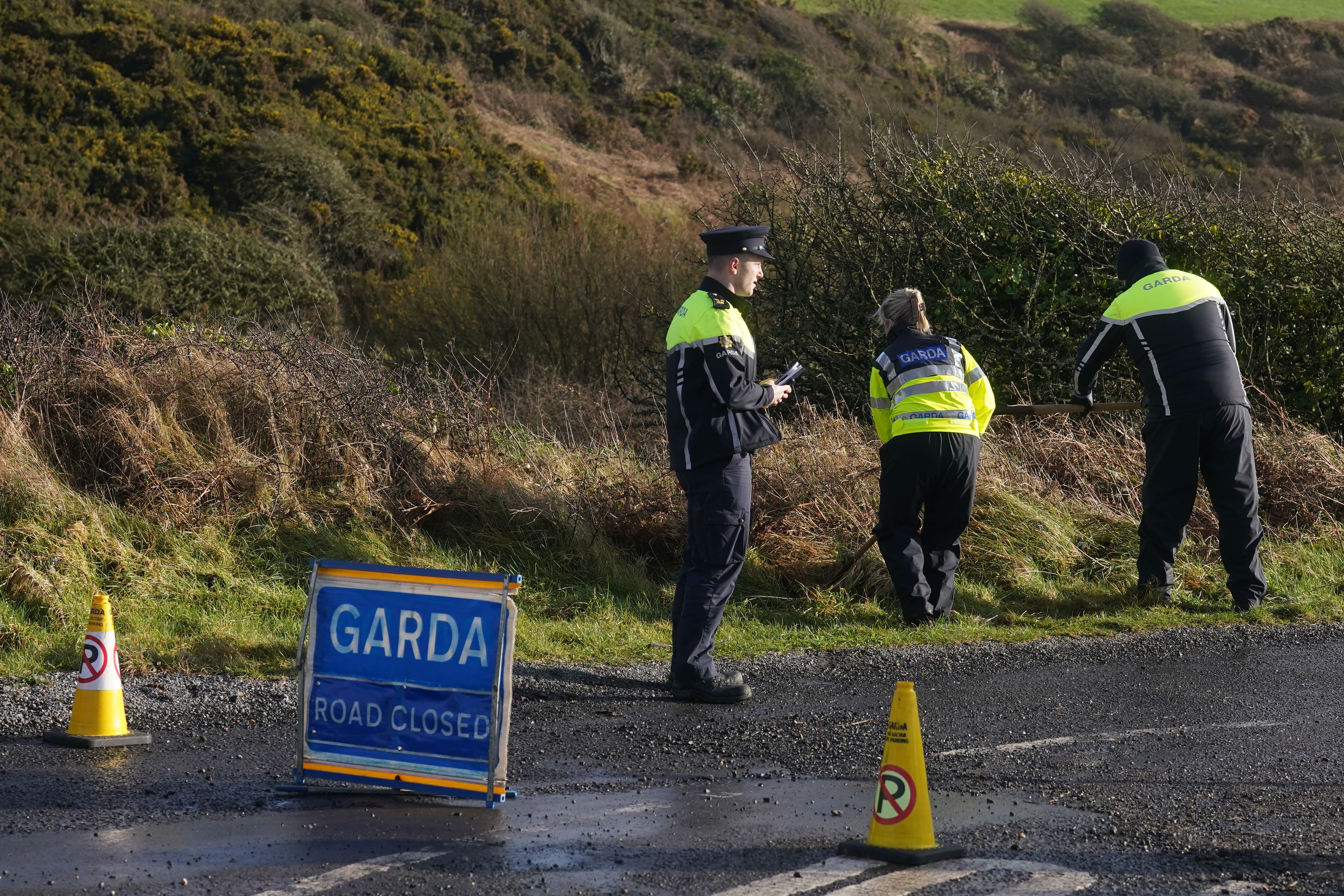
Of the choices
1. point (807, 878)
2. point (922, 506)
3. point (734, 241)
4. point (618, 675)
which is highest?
point (734, 241)

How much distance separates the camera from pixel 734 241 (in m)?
6.48

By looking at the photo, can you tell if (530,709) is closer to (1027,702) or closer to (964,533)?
(1027,702)

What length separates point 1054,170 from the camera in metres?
12.3

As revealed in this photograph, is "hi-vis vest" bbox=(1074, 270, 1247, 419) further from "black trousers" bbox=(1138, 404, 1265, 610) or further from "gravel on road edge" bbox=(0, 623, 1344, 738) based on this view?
"gravel on road edge" bbox=(0, 623, 1344, 738)

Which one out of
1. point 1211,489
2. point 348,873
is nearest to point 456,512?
point 1211,489

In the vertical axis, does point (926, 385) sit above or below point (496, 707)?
above

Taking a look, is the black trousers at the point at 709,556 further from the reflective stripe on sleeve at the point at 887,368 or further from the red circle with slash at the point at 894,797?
the red circle with slash at the point at 894,797

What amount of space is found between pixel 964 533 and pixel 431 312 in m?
11.1

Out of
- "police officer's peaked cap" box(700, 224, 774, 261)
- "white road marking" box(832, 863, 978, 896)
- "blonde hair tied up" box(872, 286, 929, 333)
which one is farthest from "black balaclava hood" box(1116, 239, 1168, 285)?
"white road marking" box(832, 863, 978, 896)

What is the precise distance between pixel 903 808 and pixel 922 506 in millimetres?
3981

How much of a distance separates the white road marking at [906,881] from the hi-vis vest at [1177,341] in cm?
475

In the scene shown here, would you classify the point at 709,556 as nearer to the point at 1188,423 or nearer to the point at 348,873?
the point at 348,873

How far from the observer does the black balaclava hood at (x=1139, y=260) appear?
8.37m

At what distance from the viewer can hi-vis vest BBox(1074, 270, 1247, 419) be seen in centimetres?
796
